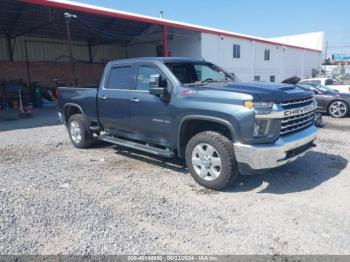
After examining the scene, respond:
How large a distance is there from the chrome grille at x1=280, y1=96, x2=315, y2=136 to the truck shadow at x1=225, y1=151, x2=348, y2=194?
2.88 feet

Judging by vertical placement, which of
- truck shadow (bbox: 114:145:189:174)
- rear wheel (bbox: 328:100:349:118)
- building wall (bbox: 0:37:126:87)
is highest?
building wall (bbox: 0:37:126:87)

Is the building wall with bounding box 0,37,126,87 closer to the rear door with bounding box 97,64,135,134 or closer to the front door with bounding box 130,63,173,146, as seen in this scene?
the rear door with bounding box 97,64,135,134

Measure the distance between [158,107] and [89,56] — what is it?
22260mm

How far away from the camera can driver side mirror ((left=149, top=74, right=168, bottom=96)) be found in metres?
5.01

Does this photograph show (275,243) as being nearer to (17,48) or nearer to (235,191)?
(235,191)

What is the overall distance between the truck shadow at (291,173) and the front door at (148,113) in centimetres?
77

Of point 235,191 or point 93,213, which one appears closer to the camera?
point 93,213

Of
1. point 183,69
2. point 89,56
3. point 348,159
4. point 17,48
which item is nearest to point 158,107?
point 183,69

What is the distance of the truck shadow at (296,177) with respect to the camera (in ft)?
15.7

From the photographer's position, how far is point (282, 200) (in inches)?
170

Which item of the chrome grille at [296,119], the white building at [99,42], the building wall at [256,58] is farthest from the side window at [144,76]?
the building wall at [256,58]

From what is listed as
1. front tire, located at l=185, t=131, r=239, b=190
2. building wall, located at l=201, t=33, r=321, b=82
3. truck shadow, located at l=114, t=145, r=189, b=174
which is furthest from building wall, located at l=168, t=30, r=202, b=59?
front tire, located at l=185, t=131, r=239, b=190

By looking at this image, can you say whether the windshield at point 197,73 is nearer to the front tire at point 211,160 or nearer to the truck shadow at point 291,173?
the front tire at point 211,160

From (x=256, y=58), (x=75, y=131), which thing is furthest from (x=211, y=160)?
(x=256, y=58)
